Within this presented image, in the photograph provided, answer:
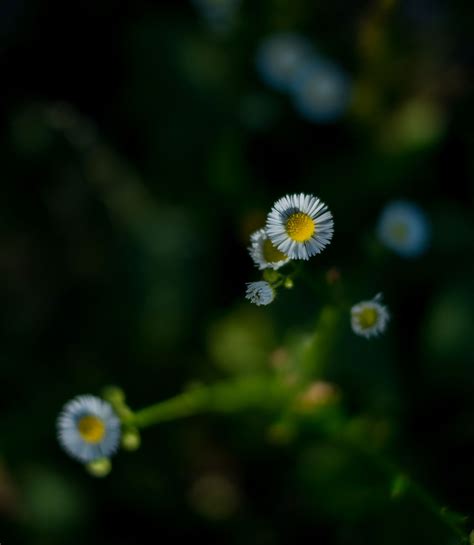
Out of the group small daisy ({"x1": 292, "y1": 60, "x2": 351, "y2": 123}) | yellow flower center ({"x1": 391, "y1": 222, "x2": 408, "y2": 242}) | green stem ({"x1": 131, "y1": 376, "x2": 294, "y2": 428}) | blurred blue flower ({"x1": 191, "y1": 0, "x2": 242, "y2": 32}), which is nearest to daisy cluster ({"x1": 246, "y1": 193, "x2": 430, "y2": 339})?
green stem ({"x1": 131, "y1": 376, "x2": 294, "y2": 428})

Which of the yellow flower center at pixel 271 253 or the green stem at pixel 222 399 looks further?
the green stem at pixel 222 399

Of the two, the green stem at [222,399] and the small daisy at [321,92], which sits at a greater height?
the small daisy at [321,92]

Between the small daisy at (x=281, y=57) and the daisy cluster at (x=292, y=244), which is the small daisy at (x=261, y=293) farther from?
the small daisy at (x=281, y=57)

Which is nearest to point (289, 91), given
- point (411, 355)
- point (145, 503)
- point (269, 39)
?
point (269, 39)

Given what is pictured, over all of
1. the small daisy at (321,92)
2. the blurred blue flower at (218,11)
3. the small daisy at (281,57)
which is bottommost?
the small daisy at (321,92)

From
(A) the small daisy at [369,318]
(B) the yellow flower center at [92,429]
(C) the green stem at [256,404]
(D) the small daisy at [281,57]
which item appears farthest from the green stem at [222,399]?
(D) the small daisy at [281,57]

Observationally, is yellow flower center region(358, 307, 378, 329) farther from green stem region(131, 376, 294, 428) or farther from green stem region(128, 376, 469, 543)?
green stem region(131, 376, 294, 428)

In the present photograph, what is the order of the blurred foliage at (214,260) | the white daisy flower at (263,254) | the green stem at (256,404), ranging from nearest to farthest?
the white daisy flower at (263,254), the green stem at (256,404), the blurred foliage at (214,260)

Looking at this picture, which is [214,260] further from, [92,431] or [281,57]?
[92,431]

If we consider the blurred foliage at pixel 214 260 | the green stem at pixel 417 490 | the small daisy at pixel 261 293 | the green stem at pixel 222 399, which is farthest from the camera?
the blurred foliage at pixel 214 260
